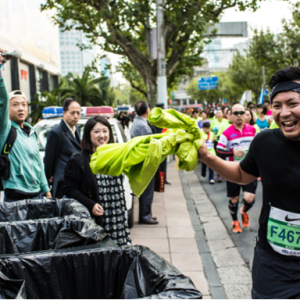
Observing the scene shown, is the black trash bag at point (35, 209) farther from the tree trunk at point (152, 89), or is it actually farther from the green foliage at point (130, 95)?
the green foliage at point (130, 95)

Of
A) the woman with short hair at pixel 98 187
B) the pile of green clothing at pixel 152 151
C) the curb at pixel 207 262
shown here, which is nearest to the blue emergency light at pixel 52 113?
the curb at pixel 207 262

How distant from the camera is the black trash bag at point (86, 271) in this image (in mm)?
2326

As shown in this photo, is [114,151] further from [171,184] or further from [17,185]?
[171,184]

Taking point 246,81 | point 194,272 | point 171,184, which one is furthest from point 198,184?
point 246,81


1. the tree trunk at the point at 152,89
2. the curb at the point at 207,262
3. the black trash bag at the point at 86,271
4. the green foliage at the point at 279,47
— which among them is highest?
the green foliage at the point at 279,47

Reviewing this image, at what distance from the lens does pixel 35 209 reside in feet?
11.6

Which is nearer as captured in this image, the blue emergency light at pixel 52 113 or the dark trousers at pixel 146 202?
the dark trousers at pixel 146 202

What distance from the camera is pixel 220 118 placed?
1088cm

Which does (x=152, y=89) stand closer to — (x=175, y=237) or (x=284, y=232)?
(x=175, y=237)

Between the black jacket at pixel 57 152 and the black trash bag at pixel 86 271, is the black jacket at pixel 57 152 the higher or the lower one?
the higher one

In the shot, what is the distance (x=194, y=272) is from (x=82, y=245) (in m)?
2.23

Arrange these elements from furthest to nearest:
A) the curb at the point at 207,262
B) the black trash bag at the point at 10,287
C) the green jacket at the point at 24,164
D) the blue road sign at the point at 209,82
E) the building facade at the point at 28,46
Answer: the blue road sign at the point at 209,82 < the building facade at the point at 28,46 < the curb at the point at 207,262 < the green jacket at the point at 24,164 < the black trash bag at the point at 10,287

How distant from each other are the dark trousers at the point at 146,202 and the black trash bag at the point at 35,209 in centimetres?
279

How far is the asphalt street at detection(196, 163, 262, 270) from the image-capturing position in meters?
5.15
